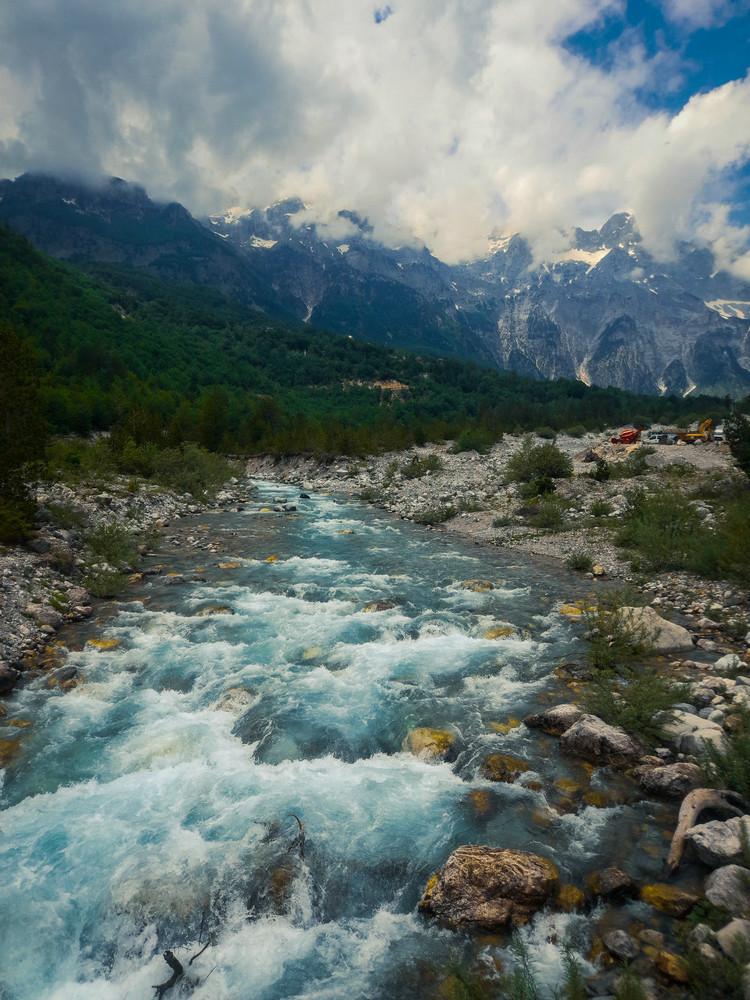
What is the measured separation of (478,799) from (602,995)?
2.72 metres

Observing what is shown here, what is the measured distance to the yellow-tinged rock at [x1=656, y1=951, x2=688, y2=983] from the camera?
3.89 m

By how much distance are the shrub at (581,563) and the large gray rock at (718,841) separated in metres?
13.1

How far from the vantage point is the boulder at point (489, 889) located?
484 cm

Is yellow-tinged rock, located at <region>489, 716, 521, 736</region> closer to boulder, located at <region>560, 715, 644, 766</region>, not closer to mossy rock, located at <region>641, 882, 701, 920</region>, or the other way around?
boulder, located at <region>560, 715, 644, 766</region>

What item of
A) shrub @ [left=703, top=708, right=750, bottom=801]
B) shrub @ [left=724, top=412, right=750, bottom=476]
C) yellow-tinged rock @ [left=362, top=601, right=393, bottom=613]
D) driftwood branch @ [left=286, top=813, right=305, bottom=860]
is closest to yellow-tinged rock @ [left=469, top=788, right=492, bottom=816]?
driftwood branch @ [left=286, top=813, right=305, bottom=860]

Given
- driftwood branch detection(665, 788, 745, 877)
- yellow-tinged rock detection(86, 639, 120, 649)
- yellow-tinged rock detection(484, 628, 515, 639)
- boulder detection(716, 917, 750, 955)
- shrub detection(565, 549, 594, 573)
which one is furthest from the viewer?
shrub detection(565, 549, 594, 573)

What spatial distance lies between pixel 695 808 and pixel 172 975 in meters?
5.85

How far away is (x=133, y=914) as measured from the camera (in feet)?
16.8

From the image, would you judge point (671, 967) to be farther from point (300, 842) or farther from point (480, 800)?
point (300, 842)

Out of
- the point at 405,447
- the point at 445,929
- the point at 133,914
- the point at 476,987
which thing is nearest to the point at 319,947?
the point at 445,929

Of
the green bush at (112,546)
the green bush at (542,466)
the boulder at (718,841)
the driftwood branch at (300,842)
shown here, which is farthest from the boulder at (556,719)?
Result: the green bush at (542,466)

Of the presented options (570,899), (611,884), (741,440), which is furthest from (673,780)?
(741,440)

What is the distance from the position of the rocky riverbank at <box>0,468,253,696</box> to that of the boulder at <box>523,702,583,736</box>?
366 inches

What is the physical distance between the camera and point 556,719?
26.1 ft
